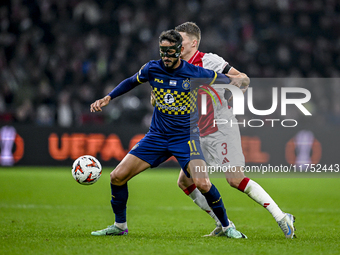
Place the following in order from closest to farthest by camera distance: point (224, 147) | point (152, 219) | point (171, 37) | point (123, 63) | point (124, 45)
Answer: point (171, 37) < point (224, 147) < point (152, 219) < point (123, 63) < point (124, 45)

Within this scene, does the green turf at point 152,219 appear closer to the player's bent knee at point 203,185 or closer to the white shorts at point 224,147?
the player's bent knee at point 203,185

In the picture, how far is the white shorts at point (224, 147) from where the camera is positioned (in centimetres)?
559

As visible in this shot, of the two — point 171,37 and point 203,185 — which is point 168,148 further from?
point 171,37

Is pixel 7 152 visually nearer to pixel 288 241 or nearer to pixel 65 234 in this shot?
pixel 65 234

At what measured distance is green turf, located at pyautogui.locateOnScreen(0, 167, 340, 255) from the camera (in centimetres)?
458

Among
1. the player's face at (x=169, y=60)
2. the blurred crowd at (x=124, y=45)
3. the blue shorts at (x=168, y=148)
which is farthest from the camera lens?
the blurred crowd at (x=124, y=45)

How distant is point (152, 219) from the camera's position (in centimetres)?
695

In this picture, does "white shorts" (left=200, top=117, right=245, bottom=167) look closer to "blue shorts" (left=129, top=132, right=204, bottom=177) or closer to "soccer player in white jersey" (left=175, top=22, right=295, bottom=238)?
"soccer player in white jersey" (left=175, top=22, right=295, bottom=238)

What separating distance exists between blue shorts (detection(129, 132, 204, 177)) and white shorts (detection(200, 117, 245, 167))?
48cm

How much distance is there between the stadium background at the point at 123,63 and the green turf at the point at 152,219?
5.55ft

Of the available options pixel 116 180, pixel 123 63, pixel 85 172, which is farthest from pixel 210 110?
pixel 123 63

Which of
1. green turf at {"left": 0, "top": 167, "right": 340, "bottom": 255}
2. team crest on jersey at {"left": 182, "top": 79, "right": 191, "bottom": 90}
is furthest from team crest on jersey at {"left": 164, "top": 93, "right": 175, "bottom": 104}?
green turf at {"left": 0, "top": 167, "right": 340, "bottom": 255}

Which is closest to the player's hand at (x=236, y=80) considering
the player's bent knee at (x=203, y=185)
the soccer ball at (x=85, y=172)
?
the player's bent knee at (x=203, y=185)

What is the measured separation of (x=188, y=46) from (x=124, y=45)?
40.9 ft
